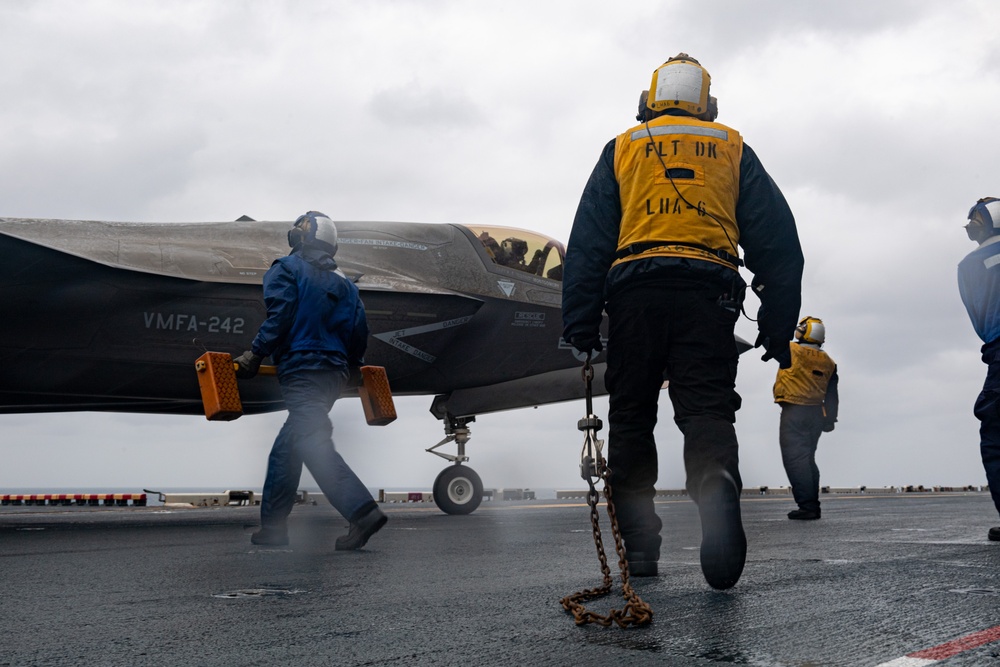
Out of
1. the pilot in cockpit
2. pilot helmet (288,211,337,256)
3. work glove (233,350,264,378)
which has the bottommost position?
work glove (233,350,264,378)

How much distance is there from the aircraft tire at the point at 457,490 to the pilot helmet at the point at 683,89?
7.10m

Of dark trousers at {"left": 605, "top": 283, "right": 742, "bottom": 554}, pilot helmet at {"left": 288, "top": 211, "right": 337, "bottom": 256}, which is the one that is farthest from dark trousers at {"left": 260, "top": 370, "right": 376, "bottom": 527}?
dark trousers at {"left": 605, "top": 283, "right": 742, "bottom": 554}

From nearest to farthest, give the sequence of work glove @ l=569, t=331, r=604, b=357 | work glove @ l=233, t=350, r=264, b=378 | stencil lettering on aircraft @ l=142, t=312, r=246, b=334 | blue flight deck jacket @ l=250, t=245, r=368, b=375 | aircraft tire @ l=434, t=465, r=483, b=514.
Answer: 1. work glove @ l=569, t=331, r=604, b=357
2. blue flight deck jacket @ l=250, t=245, r=368, b=375
3. work glove @ l=233, t=350, r=264, b=378
4. stencil lettering on aircraft @ l=142, t=312, r=246, b=334
5. aircraft tire @ l=434, t=465, r=483, b=514

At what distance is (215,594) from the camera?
3393 millimetres

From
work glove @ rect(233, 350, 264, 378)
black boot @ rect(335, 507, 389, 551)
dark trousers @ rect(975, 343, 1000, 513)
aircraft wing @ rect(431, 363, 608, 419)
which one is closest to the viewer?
black boot @ rect(335, 507, 389, 551)

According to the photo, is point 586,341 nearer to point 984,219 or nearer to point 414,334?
point 984,219

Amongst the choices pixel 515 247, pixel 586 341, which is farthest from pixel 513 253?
pixel 586 341

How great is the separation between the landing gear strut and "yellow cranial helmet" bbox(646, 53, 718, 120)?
7.11m

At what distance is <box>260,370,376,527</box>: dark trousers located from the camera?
5281 millimetres

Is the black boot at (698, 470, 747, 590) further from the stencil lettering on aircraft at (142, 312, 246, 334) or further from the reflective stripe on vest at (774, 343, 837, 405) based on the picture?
the stencil lettering on aircraft at (142, 312, 246, 334)

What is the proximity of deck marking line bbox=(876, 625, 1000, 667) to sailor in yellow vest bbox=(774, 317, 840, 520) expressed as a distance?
6.94m

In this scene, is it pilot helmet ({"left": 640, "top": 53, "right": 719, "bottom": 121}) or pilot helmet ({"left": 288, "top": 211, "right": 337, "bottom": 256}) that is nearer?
pilot helmet ({"left": 640, "top": 53, "right": 719, "bottom": 121})

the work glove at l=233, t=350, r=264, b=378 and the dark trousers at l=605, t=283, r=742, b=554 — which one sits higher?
the work glove at l=233, t=350, r=264, b=378

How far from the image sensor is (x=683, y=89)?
3.81m
